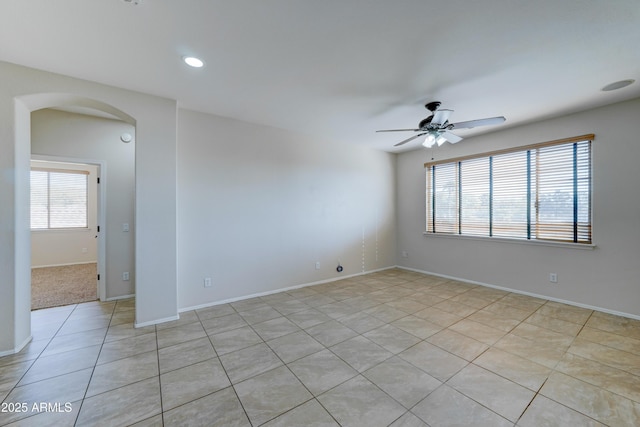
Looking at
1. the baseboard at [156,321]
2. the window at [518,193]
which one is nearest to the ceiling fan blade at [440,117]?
the window at [518,193]

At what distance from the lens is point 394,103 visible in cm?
317

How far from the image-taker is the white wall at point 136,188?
2.30 metres

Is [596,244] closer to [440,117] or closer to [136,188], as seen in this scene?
[440,117]

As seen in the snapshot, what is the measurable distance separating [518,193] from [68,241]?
9.66 m

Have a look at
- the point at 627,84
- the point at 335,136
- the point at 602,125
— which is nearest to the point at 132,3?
the point at 335,136

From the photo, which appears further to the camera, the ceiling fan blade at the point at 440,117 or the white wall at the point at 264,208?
the white wall at the point at 264,208

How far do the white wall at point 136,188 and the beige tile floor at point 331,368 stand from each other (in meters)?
0.42

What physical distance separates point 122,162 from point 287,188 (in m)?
2.64

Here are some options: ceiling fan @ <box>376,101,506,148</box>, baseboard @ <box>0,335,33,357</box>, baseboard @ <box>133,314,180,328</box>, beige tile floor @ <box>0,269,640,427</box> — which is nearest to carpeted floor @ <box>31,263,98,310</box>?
beige tile floor @ <box>0,269,640,427</box>

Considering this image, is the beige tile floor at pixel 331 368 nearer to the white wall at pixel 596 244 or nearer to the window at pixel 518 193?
the white wall at pixel 596 244

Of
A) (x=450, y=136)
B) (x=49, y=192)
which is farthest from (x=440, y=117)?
(x=49, y=192)

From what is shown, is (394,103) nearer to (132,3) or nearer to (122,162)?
(132,3)

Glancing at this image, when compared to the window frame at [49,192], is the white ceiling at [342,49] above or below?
above

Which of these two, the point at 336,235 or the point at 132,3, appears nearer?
the point at 132,3
